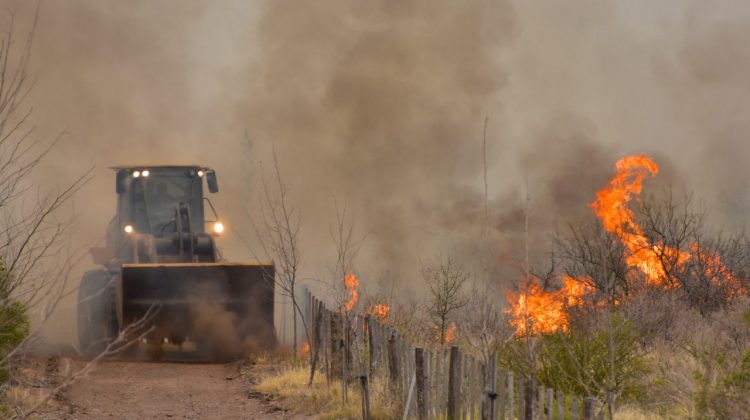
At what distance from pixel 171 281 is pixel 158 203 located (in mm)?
2466

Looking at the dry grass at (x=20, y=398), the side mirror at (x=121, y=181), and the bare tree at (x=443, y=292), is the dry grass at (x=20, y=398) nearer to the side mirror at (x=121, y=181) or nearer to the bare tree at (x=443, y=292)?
the side mirror at (x=121, y=181)

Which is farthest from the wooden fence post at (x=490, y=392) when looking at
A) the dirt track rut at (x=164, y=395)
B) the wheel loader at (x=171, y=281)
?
the wheel loader at (x=171, y=281)

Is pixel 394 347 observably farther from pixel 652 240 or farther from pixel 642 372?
pixel 652 240

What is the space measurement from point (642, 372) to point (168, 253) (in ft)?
36.8

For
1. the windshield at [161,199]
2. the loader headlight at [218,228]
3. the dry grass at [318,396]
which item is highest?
the windshield at [161,199]

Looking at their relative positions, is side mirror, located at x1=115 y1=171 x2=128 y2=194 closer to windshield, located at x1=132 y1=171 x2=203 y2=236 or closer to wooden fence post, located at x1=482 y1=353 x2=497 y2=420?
windshield, located at x1=132 y1=171 x2=203 y2=236

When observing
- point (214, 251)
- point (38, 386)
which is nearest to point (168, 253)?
point (214, 251)

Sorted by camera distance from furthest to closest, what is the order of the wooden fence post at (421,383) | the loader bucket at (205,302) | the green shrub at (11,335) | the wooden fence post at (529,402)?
the loader bucket at (205,302) < the green shrub at (11,335) < the wooden fence post at (421,383) < the wooden fence post at (529,402)

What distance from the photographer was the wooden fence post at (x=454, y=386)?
9.20 m

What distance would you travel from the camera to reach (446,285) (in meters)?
18.5

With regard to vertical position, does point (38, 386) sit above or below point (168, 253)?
below

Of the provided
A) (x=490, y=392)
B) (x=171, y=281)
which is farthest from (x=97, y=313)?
(x=490, y=392)

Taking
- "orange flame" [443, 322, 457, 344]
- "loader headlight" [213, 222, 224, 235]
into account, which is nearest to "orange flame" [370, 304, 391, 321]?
"orange flame" [443, 322, 457, 344]

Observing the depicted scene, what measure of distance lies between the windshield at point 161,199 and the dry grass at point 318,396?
5.07 meters
